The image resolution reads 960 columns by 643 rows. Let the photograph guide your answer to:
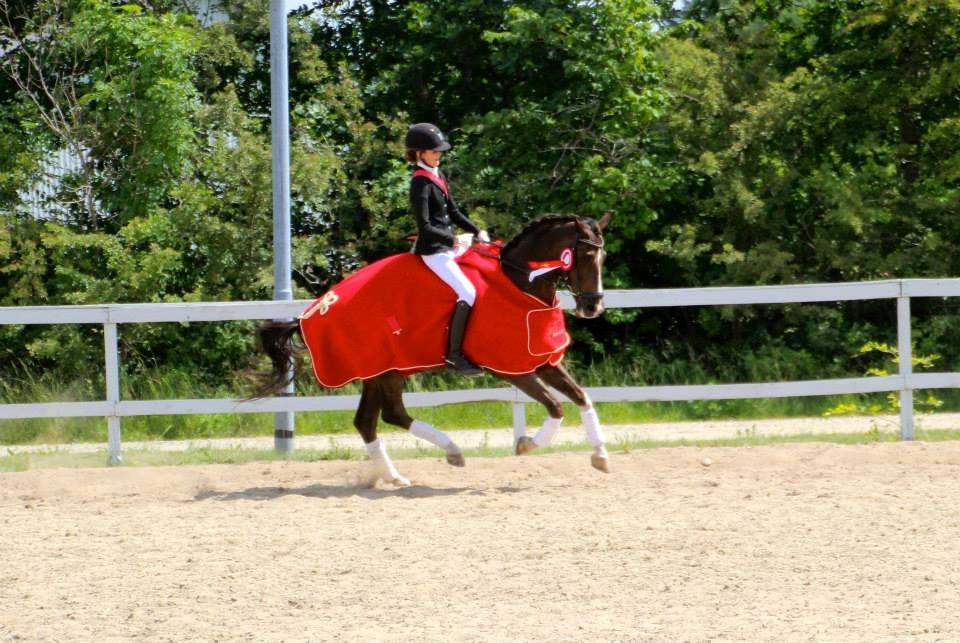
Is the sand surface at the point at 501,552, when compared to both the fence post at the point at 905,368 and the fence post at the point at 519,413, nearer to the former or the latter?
the fence post at the point at 519,413

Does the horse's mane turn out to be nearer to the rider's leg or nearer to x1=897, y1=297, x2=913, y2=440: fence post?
the rider's leg

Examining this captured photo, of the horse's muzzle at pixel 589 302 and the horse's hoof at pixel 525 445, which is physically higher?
the horse's muzzle at pixel 589 302

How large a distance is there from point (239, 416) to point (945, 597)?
883cm

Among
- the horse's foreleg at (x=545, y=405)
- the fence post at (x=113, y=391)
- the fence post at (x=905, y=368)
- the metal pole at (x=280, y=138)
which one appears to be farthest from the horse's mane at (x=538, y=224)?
the fence post at (x=113, y=391)

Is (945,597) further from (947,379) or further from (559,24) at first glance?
(559,24)

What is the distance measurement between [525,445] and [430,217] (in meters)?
1.67

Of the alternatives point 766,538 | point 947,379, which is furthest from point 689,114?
point 766,538

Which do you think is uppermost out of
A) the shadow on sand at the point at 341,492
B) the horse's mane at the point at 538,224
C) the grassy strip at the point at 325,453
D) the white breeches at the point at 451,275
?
the horse's mane at the point at 538,224

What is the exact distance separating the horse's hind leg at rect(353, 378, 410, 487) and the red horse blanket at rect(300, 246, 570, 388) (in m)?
0.20

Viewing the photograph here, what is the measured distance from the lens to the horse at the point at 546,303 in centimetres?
916

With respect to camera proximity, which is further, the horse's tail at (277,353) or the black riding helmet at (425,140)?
the horse's tail at (277,353)

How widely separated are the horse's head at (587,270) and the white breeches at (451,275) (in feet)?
2.21

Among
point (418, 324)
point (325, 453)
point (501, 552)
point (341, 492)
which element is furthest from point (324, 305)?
point (501, 552)

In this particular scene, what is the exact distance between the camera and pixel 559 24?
665 inches
